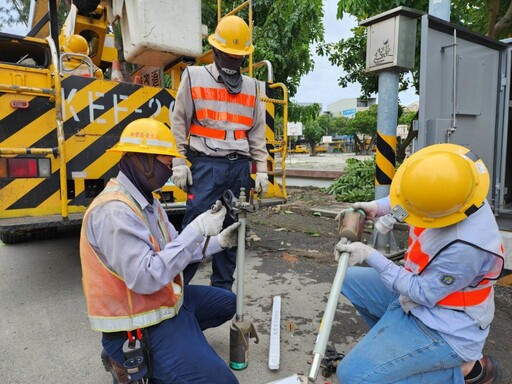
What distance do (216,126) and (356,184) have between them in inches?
242

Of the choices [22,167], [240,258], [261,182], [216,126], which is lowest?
[240,258]

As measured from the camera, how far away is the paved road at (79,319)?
225cm

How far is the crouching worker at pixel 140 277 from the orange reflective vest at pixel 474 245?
37.7 inches

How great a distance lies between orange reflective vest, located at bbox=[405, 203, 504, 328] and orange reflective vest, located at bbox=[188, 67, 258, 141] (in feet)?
5.16

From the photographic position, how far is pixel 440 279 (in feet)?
5.19

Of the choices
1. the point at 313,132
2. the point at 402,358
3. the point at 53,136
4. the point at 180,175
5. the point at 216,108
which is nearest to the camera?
the point at 402,358

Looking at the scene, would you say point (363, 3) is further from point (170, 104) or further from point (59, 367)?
point (59, 367)

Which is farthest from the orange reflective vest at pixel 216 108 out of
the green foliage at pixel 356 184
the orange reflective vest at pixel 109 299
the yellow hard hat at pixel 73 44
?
the green foliage at pixel 356 184

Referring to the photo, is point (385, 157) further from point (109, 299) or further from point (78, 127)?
point (109, 299)

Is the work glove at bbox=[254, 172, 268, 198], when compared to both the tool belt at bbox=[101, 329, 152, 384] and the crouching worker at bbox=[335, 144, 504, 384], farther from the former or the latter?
the tool belt at bbox=[101, 329, 152, 384]

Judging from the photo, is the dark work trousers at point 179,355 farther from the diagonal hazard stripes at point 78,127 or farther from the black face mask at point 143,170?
the diagonal hazard stripes at point 78,127

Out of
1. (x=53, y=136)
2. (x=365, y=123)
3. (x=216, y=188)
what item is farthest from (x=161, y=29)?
(x=365, y=123)

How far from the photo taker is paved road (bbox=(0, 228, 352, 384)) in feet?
7.37

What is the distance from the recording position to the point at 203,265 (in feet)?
13.3
